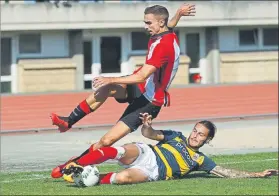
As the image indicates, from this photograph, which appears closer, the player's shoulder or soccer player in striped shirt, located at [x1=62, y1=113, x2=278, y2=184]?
soccer player in striped shirt, located at [x1=62, y1=113, x2=278, y2=184]

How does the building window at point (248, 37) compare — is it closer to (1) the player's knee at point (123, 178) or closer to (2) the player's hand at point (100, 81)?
(2) the player's hand at point (100, 81)

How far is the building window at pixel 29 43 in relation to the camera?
38.0m

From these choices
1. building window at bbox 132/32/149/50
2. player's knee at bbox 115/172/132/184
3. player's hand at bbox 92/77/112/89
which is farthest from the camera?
building window at bbox 132/32/149/50

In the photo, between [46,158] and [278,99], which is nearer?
[46,158]

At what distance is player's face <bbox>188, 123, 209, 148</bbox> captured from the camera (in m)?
9.99

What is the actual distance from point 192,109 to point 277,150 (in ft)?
41.0

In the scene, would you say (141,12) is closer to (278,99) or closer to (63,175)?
(278,99)

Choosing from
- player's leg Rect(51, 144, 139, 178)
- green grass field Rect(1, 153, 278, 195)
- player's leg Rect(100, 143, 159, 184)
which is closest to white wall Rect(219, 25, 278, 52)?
green grass field Rect(1, 153, 278, 195)

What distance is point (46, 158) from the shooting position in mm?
15438

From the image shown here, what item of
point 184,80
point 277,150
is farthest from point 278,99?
point 277,150

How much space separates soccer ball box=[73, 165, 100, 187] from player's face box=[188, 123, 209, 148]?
1.39 meters

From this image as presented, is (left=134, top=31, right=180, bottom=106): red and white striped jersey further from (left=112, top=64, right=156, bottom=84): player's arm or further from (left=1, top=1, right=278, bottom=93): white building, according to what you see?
(left=1, top=1, right=278, bottom=93): white building

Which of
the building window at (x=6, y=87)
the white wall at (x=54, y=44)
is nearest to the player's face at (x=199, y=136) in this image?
the building window at (x=6, y=87)

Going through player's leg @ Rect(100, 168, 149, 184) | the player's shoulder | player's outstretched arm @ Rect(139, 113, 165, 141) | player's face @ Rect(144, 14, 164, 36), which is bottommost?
player's leg @ Rect(100, 168, 149, 184)
